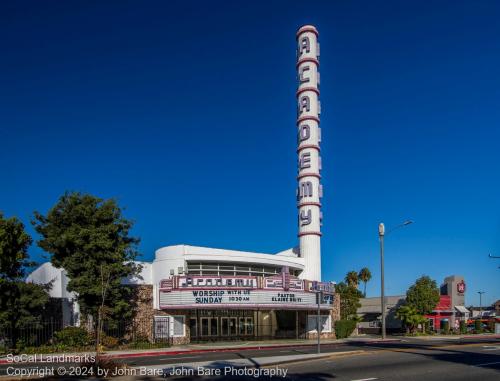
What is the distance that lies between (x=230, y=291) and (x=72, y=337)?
11.5m

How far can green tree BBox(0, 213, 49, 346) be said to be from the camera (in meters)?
31.6

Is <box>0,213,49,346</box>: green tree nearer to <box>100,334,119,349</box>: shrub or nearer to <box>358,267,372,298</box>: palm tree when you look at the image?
<box>100,334,119,349</box>: shrub

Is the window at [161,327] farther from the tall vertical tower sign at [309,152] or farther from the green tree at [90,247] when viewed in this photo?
the tall vertical tower sign at [309,152]

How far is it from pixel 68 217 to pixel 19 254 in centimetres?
445

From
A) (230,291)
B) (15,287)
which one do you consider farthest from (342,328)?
(15,287)

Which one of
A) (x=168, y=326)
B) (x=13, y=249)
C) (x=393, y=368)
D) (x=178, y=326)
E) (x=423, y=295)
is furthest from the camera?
(x=423, y=295)

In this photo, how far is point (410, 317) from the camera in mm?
61938

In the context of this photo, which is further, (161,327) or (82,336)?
(161,327)

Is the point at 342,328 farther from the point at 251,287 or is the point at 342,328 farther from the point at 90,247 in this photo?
the point at 90,247

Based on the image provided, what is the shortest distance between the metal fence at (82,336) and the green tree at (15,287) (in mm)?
425

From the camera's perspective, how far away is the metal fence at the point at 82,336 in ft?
107

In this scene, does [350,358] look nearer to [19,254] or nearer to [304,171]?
[19,254]

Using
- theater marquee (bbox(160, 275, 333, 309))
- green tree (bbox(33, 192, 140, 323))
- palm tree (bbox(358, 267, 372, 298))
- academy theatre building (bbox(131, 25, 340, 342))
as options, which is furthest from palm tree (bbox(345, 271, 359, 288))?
green tree (bbox(33, 192, 140, 323))

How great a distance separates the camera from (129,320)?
39000 mm
